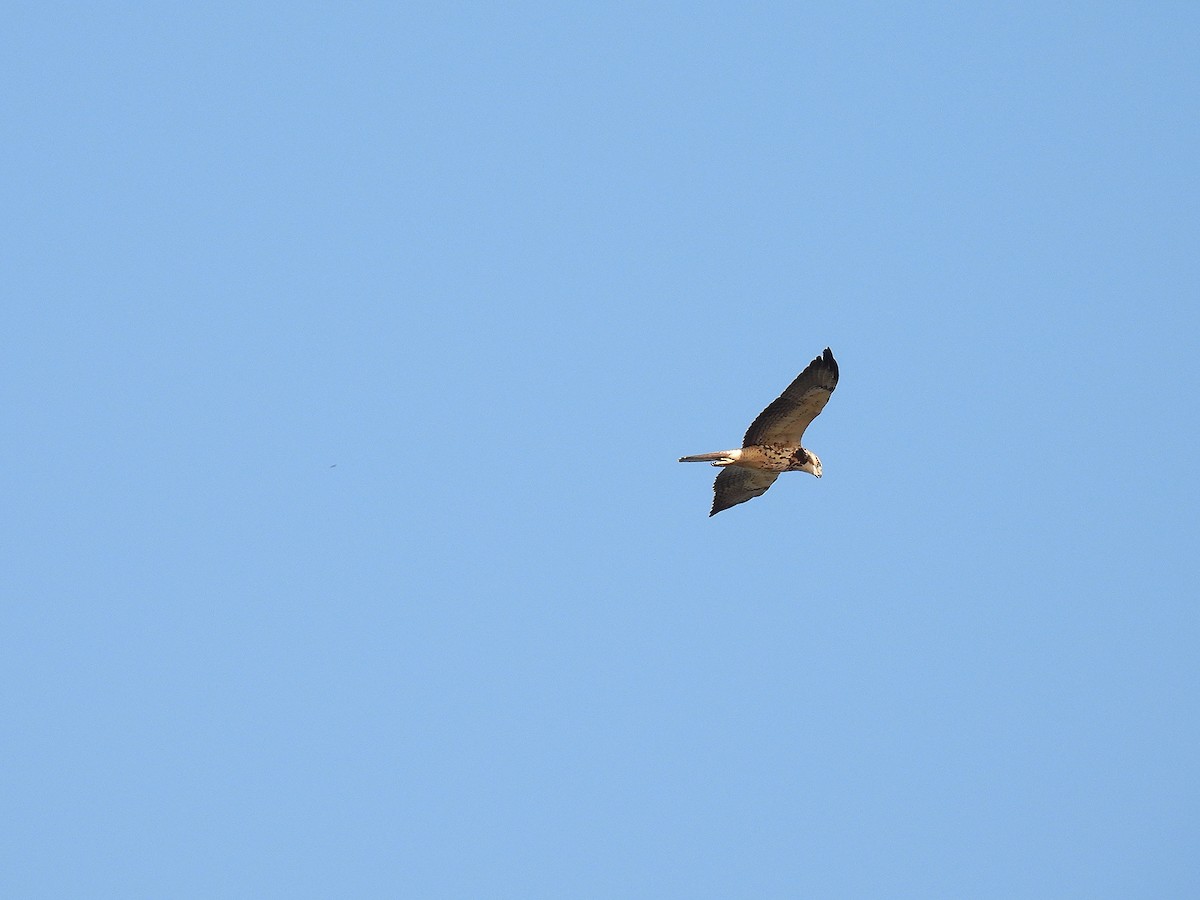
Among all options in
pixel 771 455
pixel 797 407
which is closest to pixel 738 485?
pixel 771 455

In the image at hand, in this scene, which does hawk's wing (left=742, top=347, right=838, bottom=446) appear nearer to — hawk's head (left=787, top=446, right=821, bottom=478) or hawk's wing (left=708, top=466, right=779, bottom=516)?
hawk's head (left=787, top=446, right=821, bottom=478)

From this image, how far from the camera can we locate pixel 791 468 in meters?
26.5

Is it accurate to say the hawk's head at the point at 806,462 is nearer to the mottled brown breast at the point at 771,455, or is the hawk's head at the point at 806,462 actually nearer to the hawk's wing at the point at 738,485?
the mottled brown breast at the point at 771,455

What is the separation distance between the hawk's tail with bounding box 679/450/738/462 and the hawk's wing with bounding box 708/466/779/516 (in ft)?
2.90

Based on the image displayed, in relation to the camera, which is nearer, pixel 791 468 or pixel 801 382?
pixel 801 382

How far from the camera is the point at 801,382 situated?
80.7 feet

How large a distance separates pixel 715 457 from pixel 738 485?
175cm

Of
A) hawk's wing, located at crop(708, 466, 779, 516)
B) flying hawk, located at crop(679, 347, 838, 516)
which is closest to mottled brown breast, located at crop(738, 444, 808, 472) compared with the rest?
flying hawk, located at crop(679, 347, 838, 516)

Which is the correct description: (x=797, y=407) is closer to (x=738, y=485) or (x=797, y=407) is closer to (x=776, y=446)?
(x=776, y=446)

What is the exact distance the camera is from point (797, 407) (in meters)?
25.1

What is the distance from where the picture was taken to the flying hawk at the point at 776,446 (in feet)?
80.6

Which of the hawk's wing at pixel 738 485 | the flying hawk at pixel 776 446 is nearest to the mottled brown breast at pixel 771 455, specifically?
the flying hawk at pixel 776 446

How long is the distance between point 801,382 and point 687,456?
6.95ft

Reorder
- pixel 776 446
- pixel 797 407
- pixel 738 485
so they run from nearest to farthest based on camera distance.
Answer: pixel 797 407 < pixel 776 446 < pixel 738 485
